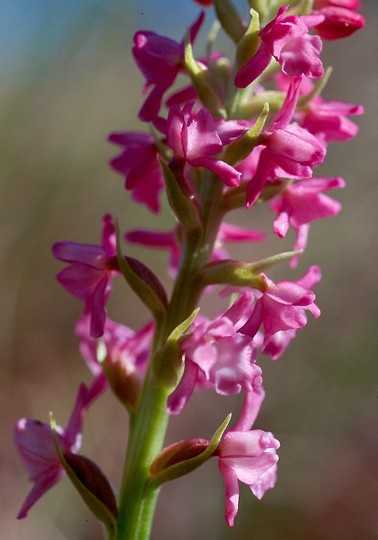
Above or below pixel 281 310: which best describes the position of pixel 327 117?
above

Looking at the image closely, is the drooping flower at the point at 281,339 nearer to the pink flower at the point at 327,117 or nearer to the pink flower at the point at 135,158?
the pink flower at the point at 327,117

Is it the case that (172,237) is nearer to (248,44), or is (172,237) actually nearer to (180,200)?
(180,200)

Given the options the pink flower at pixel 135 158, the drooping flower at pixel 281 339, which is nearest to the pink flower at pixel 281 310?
the drooping flower at pixel 281 339

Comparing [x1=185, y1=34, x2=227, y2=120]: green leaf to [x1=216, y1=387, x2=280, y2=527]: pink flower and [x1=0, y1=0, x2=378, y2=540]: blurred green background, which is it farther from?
[x1=0, y1=0, x2=378, y2=540]: blurred green background

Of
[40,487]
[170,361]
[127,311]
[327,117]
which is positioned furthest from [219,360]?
[127,311]

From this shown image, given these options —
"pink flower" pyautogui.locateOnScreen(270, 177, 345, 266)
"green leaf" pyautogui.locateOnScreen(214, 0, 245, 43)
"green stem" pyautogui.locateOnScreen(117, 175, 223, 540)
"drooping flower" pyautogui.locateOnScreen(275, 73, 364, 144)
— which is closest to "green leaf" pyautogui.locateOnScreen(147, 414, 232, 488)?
"green stem" pyautogui.locateOnScreen(117, 175, 223, 540)

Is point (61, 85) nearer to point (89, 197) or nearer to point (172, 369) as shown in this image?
point (89, 197)
